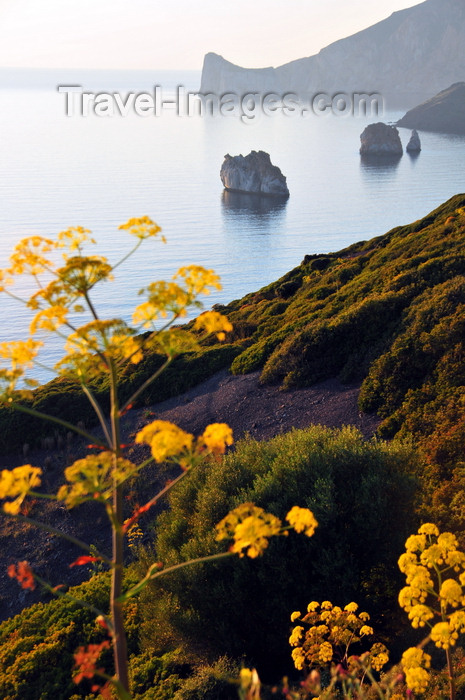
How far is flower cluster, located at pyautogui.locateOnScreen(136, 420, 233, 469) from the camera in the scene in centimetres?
381

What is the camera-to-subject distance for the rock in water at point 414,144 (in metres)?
182

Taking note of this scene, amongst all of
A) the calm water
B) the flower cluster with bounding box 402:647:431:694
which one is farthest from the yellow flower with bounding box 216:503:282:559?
the calm water

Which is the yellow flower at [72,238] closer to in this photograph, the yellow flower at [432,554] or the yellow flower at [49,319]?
the yellow flower at [49,319]

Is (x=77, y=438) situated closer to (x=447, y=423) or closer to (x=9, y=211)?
(x=447, y=423)

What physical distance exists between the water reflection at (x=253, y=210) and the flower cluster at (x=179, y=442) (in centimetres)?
10316

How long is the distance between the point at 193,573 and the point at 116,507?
304 inches

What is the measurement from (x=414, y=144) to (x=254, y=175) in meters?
73.9

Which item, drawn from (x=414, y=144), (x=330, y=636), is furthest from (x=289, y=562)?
(x=414, y=144)

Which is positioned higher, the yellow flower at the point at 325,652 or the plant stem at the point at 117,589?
the plant stem at the point at 117,589

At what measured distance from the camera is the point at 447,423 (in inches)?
612

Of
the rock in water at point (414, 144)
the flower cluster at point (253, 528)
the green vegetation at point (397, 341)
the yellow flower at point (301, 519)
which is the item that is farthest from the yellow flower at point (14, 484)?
the rock in water at point (414, 144)

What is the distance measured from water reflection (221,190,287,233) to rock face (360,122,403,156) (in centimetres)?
6486

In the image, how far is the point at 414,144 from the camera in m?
183

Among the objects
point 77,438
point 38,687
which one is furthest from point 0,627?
point 77,438
